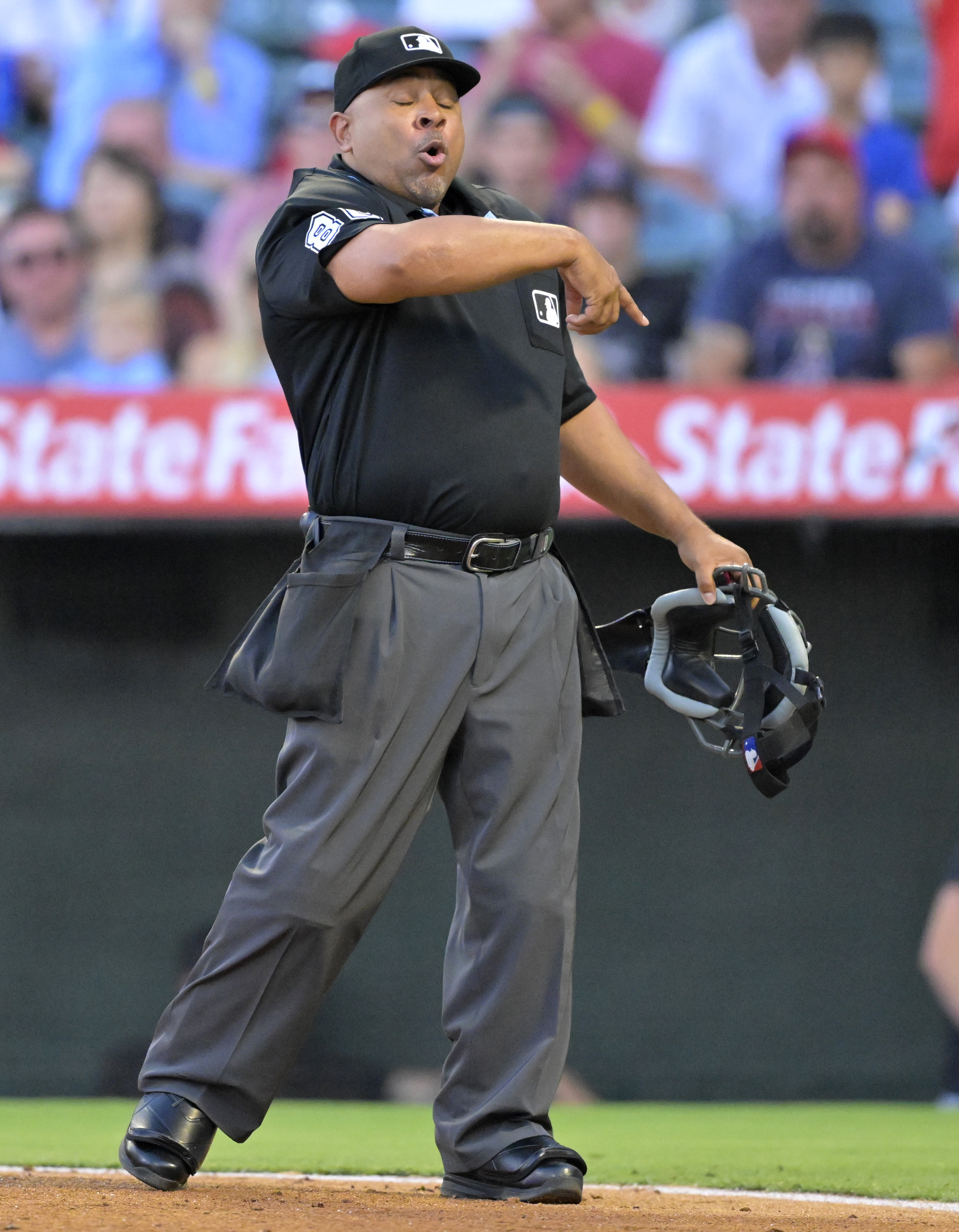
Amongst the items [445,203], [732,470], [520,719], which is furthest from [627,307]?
[732,470]

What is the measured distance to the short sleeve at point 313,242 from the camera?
8.24ft

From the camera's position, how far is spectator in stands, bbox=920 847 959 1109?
252 inches

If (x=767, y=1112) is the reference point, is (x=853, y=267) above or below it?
above

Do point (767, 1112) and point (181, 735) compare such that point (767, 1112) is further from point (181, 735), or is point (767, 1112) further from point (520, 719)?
point (520, 719)

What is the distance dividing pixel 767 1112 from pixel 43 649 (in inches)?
135

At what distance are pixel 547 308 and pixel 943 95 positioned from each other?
4.75m

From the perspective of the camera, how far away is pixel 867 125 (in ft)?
22.6

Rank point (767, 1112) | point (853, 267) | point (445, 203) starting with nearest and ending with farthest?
point (445, 203) → point (767, 1112) → point (853, 267)

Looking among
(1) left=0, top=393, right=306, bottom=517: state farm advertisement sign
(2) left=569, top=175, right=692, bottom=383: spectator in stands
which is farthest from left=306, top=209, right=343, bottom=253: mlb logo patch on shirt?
(2) left=569, top=175, right=692, bottom=383: spectator in stands

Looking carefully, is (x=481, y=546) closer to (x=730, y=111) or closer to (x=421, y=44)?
(x=421, y=44)

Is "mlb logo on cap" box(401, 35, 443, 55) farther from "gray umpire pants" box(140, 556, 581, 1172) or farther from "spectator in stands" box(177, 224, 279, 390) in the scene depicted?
"spectator in stands" box(177, 224, 279, 390)

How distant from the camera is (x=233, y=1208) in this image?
234 cm

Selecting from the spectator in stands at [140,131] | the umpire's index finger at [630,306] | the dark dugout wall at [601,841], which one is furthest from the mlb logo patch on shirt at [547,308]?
the spectator in stands at [140,131]

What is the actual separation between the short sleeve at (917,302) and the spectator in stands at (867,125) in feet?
0.61
